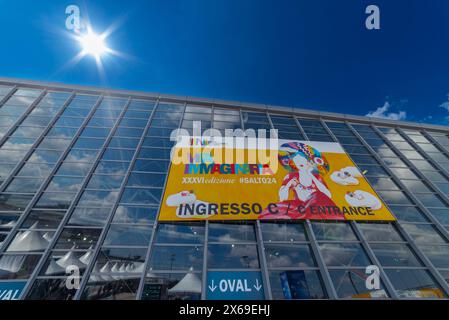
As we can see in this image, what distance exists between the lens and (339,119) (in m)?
16.2

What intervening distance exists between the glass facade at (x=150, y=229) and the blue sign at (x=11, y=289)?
107 mm

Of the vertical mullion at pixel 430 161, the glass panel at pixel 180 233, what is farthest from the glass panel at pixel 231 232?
the vertical mullion at pixel 430 161

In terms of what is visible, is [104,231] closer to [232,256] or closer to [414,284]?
[232,256]

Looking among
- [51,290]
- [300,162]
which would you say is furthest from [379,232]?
[51,290]

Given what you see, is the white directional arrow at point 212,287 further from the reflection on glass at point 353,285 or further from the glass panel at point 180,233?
the reflection on glass at point 353,285

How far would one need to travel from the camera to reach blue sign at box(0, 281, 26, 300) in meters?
6.19

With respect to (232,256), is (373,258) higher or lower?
lower

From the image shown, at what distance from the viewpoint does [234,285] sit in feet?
22.7

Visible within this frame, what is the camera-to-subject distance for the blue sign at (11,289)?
244 inches

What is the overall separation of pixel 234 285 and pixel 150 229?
377 cm

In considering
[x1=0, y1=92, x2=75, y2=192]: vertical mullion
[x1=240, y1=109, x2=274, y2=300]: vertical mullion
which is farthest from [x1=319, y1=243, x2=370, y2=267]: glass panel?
[x1=0, y1=92, x2=75, y2=192]: vertical mullion

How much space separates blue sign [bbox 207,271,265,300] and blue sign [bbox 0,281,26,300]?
18.7 feet

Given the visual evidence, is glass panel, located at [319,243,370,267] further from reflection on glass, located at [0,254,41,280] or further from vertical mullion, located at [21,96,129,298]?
reflection on glass, located at [0,254,41,280]
